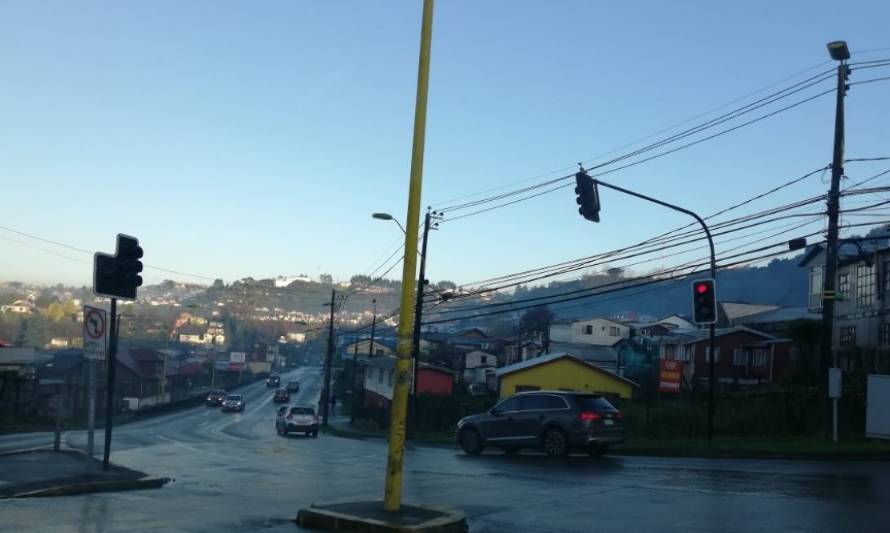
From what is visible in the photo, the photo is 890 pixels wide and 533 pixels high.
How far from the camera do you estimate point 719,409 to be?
3538cm

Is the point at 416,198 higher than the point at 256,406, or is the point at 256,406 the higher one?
the point at 416,198

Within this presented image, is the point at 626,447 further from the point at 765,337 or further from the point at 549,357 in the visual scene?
the point at 765,337

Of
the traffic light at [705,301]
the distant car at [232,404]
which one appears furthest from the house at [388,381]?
the traffic light at [705,301]

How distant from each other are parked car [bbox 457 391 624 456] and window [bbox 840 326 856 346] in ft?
100

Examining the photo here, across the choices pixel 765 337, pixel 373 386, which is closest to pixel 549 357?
pixel 765 337

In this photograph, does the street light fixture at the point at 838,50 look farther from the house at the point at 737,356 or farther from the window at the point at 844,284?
the house at the point at 737,356

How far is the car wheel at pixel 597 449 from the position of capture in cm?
2138

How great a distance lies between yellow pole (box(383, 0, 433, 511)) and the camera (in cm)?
1005

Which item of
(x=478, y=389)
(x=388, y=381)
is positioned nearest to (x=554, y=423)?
(x=388, y=381)

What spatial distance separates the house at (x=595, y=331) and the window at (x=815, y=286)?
4541cm

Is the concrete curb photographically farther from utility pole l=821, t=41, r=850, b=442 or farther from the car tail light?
utility pole l=821, t=41, r=850, b=442

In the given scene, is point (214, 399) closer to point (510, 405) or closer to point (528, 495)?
point (510, 405)

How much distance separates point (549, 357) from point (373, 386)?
24.2m

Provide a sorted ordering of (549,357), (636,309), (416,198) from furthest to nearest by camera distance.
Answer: (636,309)
(549,357)
(416,198)
